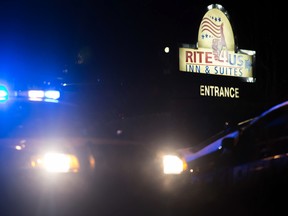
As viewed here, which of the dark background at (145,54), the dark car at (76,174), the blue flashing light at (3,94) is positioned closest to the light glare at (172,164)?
the dark car at (76,174)

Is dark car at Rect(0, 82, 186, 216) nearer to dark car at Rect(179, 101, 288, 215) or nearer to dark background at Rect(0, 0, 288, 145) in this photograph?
dark car at Rect(179, 101, 288, 215)

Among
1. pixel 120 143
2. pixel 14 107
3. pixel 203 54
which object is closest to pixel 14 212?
pixel 120 143

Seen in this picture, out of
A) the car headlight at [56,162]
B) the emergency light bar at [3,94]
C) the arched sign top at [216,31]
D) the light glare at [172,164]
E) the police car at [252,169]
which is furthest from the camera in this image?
the arched sign top at [216,31]

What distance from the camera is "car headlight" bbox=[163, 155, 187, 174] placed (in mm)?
5497

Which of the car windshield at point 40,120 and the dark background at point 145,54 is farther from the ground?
the dark background at point 145,54

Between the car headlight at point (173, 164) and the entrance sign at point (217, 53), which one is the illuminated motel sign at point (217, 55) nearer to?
the entrance sign at point (217, 53)

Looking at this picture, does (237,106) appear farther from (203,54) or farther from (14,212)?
(14,212)

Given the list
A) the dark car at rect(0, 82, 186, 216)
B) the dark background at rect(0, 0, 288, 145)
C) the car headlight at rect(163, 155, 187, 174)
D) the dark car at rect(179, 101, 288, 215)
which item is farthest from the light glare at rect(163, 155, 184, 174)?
the dark background at rect(0, 0, 288, 145)

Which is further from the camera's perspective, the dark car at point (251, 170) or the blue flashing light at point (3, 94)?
the blue flashing light at point (3, 94)

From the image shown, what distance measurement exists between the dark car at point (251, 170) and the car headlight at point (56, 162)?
5.46 ft

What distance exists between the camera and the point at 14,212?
460 centimetres

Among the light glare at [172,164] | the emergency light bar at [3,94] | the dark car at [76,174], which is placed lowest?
the dark car at [76,174]

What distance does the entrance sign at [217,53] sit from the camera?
53.4ft

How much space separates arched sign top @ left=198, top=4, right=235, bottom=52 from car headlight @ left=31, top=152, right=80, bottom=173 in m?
12.4
